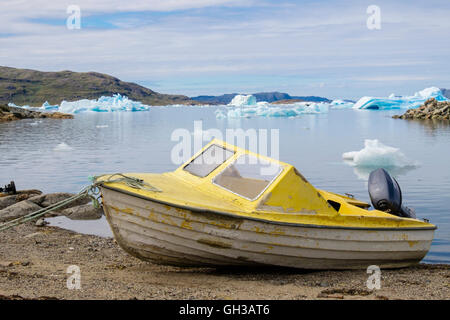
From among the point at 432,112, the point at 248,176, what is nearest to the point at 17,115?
the point at 432,112

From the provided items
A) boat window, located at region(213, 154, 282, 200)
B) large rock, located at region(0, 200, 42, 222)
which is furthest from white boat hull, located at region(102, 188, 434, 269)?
large rock, located at region(0, 200, 42, 222)

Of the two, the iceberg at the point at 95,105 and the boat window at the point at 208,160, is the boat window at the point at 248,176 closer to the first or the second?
the boat window at the point at 208,160

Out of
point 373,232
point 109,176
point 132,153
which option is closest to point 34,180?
point 132,153

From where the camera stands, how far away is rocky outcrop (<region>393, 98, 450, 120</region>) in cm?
8056

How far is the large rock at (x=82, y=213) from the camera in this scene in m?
15.1

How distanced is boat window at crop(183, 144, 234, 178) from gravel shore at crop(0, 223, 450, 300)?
170cm

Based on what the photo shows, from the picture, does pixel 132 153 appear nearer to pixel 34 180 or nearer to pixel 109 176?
pixel 34 180

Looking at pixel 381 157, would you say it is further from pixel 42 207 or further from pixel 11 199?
pixel 11 199

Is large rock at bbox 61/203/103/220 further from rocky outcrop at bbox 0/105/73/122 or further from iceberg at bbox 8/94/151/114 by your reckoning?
iceberg at bbox 8/94/151/114

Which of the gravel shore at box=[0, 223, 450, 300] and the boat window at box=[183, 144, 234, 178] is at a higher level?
the boat window at box=[183, 144, 234, 178]

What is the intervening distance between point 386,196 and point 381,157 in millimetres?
17369

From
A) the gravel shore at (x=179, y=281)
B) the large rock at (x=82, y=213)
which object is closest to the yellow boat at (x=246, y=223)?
the gravel shore at (x=179, y=281)

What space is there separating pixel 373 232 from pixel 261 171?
6.80 ft

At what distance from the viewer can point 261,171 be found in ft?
29.4
